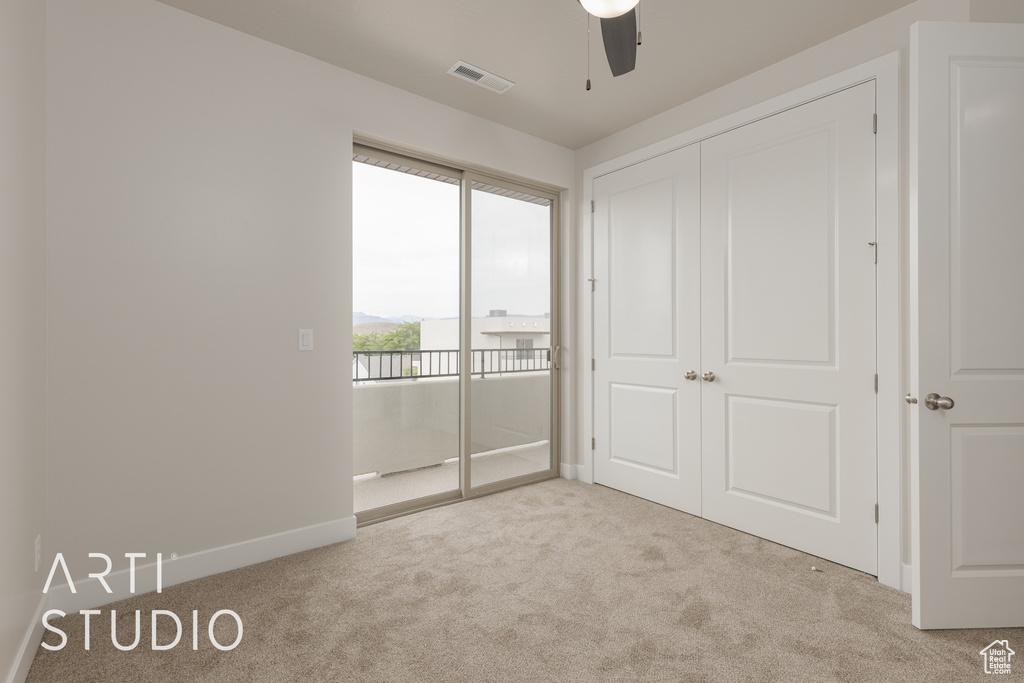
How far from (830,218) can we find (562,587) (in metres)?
2.27

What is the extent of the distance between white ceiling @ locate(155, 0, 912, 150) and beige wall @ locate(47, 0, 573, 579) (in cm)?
22

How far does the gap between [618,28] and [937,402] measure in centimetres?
180

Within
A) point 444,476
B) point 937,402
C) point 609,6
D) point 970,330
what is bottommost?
point 444,476

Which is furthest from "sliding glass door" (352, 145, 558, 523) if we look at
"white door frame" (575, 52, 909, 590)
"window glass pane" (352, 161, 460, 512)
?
"white door frame" (575, 52, 909, 590)

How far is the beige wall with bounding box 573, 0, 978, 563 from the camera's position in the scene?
7.00 ft

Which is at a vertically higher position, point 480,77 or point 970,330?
point 480,77

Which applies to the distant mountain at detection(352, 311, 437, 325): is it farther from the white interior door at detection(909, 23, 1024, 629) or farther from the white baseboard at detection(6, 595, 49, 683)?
the white interior door at detection(909, 23, 1024, 629)

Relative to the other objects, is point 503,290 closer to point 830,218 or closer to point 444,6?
Result: point 444,6

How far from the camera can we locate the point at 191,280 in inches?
91.0

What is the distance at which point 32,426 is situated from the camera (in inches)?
70.0

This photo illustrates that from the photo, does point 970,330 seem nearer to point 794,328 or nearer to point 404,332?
point 794,328

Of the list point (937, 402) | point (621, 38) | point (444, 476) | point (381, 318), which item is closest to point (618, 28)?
point (621, 38)

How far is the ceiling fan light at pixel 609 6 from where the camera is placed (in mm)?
1403

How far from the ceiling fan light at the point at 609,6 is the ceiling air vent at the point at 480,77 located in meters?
1.48
